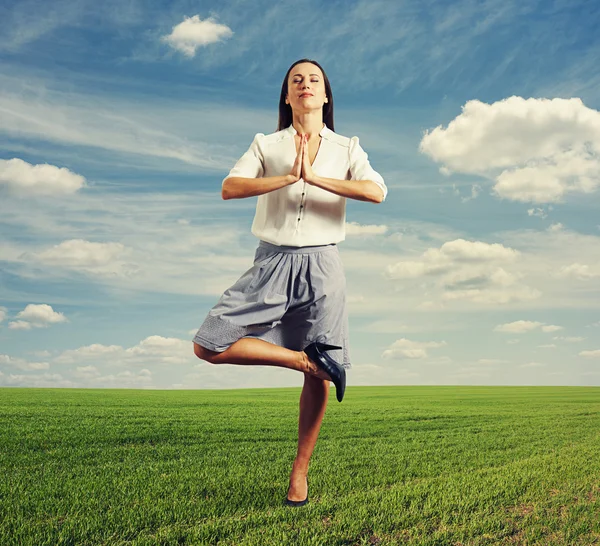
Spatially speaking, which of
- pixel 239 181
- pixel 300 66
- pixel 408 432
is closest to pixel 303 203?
pixel 239 181

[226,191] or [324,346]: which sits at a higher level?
[226,191]

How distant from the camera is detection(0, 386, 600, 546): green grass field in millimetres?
4145

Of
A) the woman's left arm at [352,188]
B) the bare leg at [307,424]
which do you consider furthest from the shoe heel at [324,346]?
the woman's left arm at [352,188]

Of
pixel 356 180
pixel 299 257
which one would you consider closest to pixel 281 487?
pixel 299 257

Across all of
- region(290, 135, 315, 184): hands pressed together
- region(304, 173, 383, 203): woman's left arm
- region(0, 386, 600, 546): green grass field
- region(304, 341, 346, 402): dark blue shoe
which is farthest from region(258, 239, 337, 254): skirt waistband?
region(0, 386, 600, 546): green grass field

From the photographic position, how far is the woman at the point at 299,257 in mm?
4453

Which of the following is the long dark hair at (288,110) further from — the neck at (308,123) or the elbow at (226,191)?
the elbow at (226,191)

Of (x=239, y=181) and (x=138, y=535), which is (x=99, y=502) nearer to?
(x=138, y=535)

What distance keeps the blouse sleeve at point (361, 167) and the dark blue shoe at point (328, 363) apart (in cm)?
128

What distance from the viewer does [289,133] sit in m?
A: 4.96

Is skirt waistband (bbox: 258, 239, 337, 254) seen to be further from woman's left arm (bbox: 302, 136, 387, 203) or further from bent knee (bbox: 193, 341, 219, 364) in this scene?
bent knee (bbox: 193, 341, 219, 364)

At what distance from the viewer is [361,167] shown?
492 centimetres

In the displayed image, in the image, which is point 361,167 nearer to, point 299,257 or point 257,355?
point 299,257

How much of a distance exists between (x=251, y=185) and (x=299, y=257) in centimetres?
67
